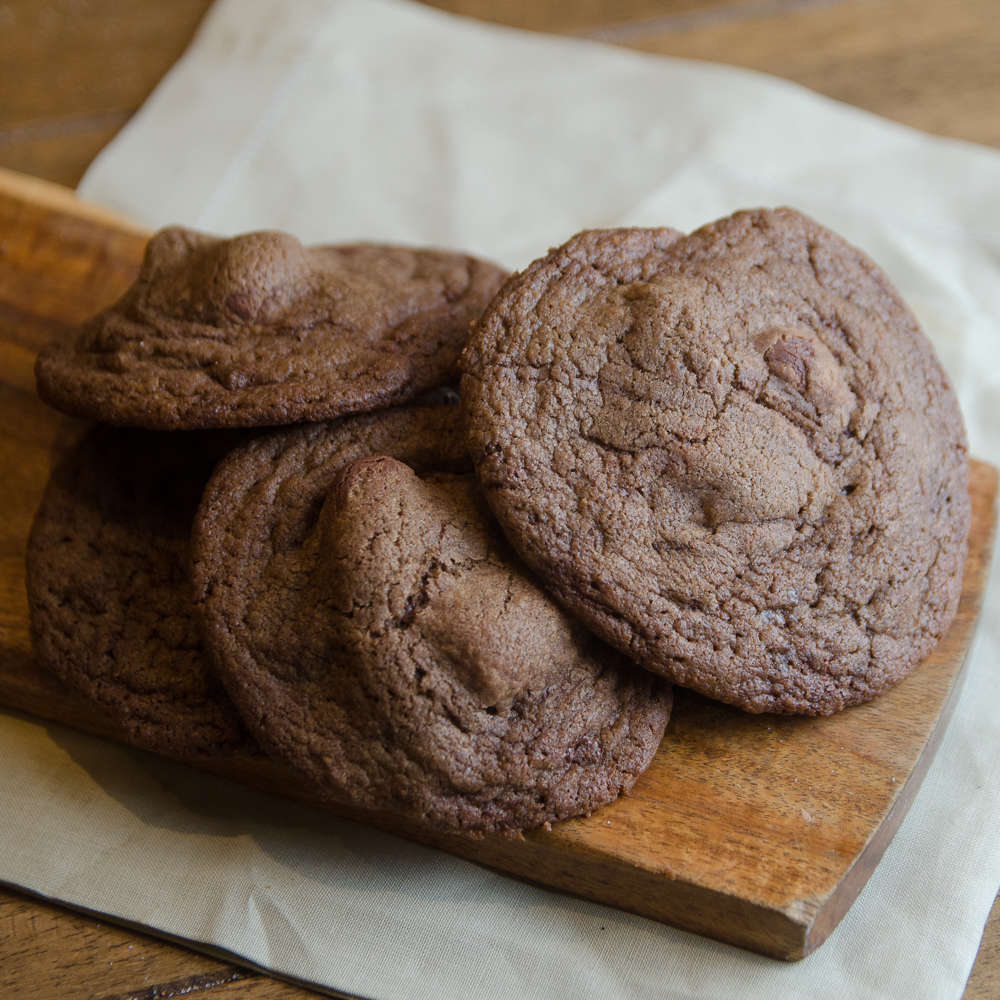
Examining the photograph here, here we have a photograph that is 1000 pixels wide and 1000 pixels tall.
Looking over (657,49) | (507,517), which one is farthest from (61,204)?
(657,49)

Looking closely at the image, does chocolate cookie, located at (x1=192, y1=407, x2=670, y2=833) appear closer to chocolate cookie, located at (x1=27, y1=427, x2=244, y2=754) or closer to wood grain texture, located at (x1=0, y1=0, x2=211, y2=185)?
chocolate cookie, located at (x1=27, y1=427, x2=244, y2=754)

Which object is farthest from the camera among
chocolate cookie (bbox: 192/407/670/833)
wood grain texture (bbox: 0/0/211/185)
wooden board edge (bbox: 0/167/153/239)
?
wood grain texture (bbox: 0/0/211/185)

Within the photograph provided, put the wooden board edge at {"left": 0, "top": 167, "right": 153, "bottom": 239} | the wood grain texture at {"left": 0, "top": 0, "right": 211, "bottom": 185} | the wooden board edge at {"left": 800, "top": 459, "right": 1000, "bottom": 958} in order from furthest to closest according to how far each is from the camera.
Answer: the wood grain texture at {"left": 0, "top": 0, "right": 211, "bottom": 185} < the wooden board edge at {"left": 0, "top": 167, "right": 153, "bottom": 239} < the wooden board edge at {"left": 800, "top": 459, "right": 1000, "bottom": 958}

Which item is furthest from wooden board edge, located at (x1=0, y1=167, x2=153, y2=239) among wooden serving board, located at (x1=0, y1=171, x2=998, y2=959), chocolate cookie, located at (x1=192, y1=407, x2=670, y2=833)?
chocolate cookie, located at (x1=192, y1=407, x2=670, y2=833)

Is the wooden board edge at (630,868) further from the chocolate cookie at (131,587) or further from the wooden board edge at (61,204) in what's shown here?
the wooden board edge at (61,204)

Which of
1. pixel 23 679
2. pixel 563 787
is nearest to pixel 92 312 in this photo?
pixel 23 679

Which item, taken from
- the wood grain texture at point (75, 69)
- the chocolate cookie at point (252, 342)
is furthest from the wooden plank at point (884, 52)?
the chocolate cookie at point (252, 342)

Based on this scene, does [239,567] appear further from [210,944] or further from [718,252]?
[718,252]
